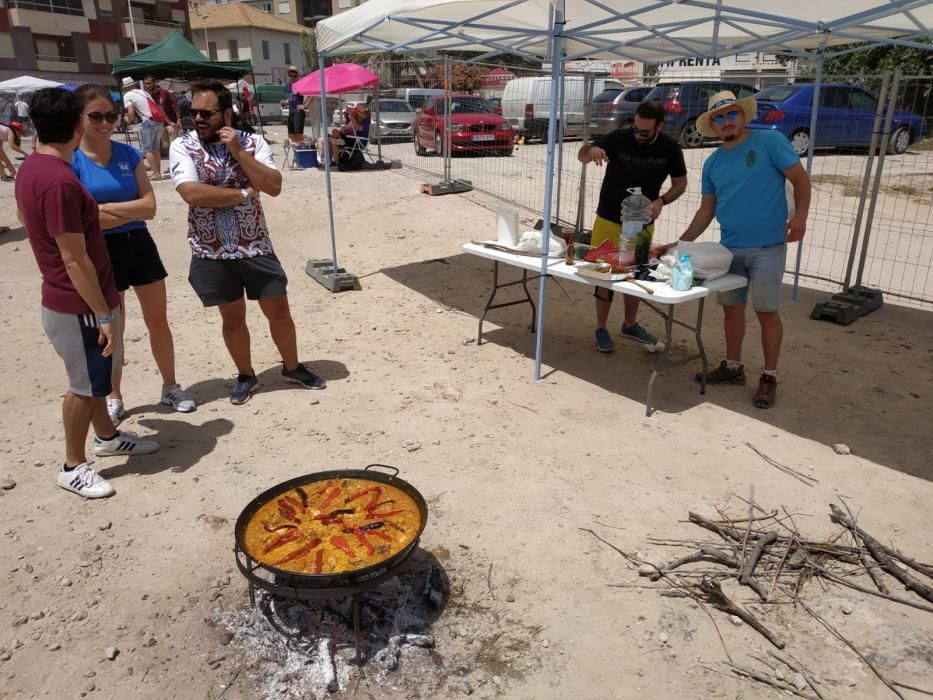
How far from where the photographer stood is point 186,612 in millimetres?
2865

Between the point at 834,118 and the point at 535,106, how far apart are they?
5.59 metres

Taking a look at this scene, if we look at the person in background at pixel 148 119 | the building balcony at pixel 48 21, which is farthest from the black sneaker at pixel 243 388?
the building balcony at pixel 48 21

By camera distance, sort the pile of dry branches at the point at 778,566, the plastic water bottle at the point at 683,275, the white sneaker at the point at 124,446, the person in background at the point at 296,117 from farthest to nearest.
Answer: the person in background at the point at 296,117, the plastic water bottle at the point at 683,275, the white sneaker at the point at 124,446, the pile of dry branches at the point at 778,566

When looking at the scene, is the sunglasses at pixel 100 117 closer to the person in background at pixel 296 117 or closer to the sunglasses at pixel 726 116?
the sunglasses at pixel 726 116

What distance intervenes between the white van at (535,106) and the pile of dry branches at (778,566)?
1068 centimetres

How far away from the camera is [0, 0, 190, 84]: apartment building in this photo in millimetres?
36438

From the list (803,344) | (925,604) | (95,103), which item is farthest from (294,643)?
(803,344)

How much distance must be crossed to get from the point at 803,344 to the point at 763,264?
172 cm

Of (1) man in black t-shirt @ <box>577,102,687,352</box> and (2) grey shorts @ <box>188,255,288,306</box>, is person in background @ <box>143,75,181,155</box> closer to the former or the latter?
(2) grey shorts @ <box>188,255,288,306</box>

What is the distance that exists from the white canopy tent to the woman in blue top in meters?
2.38

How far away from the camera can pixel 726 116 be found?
426 cm

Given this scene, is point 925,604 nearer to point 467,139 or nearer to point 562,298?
point 562,298

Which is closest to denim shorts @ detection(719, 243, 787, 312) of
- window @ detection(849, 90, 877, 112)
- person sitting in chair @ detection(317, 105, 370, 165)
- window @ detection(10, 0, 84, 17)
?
window @ detection(849, 90, 877, 112)

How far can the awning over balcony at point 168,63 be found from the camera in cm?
1462
